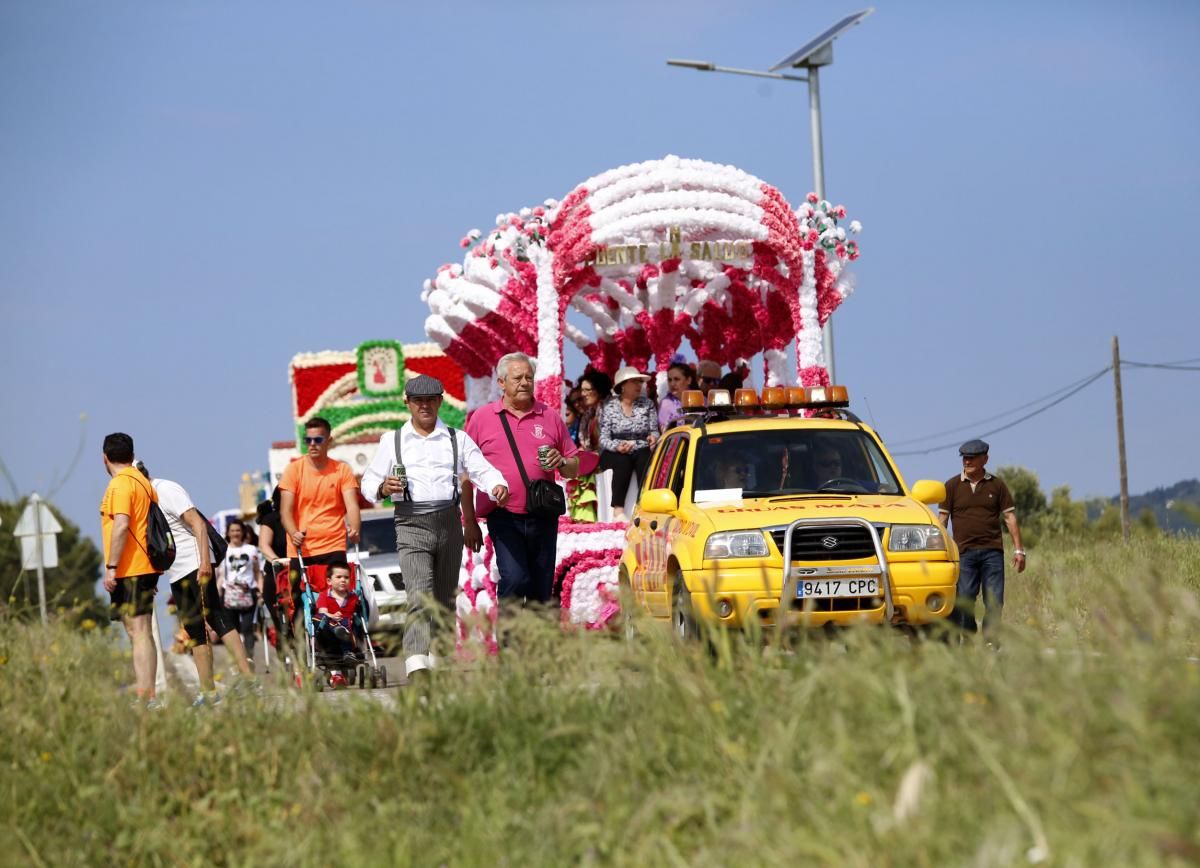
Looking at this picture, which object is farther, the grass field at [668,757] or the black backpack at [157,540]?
the black backpack at [157,540]

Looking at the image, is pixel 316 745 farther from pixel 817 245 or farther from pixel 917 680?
pixel 817 245

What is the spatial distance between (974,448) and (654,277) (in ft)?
19.7

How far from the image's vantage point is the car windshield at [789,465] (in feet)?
40.1

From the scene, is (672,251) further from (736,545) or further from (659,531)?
(736,545)

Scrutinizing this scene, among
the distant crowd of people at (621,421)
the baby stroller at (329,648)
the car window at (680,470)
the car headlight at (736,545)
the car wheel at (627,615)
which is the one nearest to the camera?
the car wheel at (627,615)

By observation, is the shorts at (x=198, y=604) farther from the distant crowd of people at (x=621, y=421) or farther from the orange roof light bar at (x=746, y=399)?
the distant crowd of people at (x=621, y=421)

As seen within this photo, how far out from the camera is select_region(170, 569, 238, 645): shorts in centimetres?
1181

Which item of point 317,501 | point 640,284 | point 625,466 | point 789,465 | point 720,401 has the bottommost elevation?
point 317,501

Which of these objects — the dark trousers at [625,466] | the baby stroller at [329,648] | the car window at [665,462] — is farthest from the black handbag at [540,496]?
the dark trousers at [625,466]

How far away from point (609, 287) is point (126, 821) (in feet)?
45.2

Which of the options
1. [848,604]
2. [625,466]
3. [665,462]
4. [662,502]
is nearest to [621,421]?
[625,466]

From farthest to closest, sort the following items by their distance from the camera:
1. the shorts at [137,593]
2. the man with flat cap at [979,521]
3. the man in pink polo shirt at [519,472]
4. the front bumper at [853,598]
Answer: the man with flat cap at [979,521] < the man in pink polo shirt at [519,472] < the shorts at [137,593] < the front bumper at [853,598]

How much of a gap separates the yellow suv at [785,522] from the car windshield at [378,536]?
9.32m

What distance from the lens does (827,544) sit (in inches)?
436
